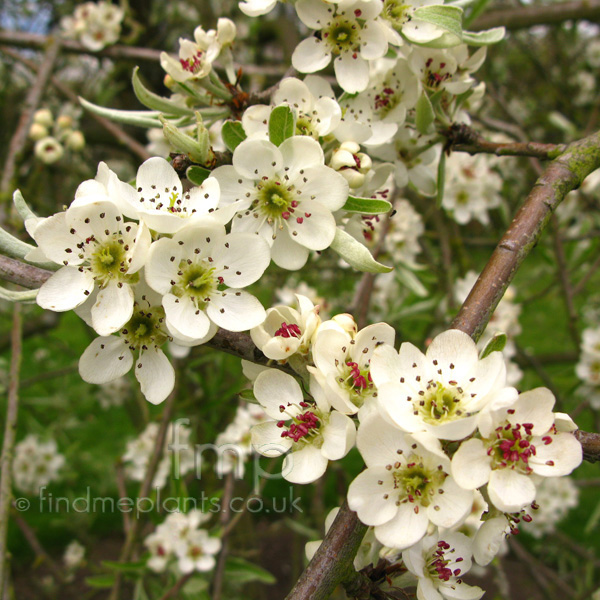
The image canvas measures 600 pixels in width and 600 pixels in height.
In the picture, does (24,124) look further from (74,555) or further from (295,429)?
(74,555)

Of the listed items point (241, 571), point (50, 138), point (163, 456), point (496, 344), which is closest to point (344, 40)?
point (496, 344)

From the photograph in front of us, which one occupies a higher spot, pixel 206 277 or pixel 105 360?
pixel 206 277

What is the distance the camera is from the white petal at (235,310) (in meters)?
0.98

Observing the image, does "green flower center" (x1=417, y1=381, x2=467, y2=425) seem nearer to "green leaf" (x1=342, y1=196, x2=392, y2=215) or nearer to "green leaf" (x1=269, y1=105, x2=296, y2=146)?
"green leaf" (x1=342, y1=196, x2=392, y2=215)

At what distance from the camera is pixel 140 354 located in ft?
3.43

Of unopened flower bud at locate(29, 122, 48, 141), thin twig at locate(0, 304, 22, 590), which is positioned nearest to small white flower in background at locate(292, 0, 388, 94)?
thin twig at locate(0, 304, 22, 590)

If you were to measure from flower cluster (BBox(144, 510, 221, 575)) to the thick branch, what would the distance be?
5.50 feet

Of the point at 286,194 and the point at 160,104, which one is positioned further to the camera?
the point at 160,104

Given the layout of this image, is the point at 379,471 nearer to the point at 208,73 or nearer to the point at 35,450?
the point at 208,73

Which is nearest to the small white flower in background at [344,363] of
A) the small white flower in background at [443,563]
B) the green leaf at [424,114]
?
the small white flower in background at [443,563]

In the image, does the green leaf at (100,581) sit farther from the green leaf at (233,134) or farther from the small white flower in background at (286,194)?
the green leaf at (233,134)

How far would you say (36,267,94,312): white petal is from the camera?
943mm

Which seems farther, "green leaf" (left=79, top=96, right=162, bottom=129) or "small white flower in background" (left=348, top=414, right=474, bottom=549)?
"green leaf" (left=79, top=96, right=162, bottom=129)

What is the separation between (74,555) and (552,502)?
9.97ft
